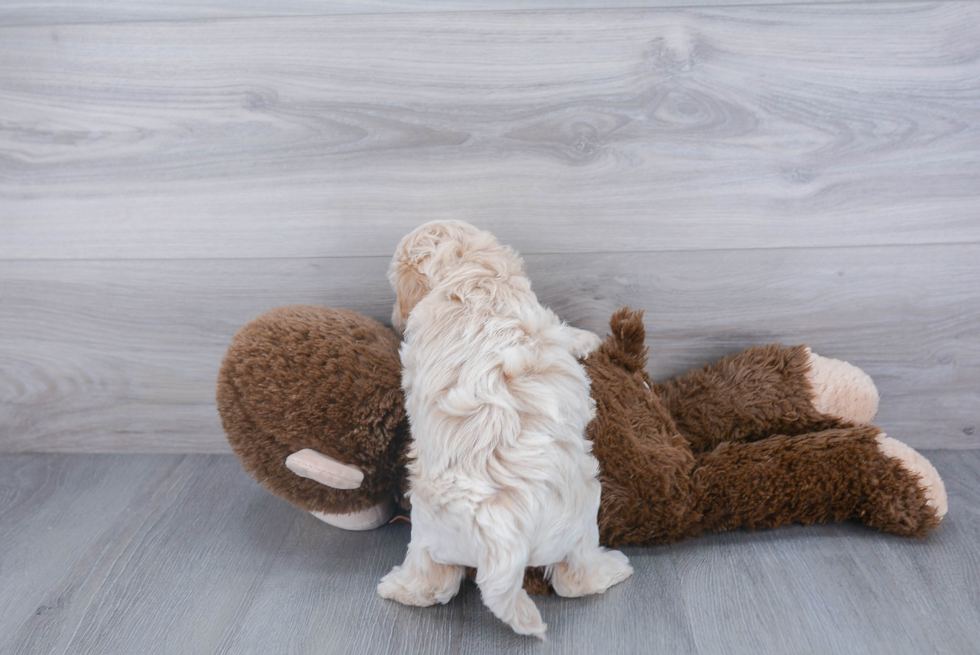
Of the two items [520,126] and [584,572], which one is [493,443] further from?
[520,126]

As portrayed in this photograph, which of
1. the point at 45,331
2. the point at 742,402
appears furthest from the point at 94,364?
the point at 742,402

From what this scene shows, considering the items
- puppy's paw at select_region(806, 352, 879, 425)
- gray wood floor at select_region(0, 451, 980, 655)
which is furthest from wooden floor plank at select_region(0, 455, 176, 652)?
puppy's paw at select_region(806, 352, 879, 425)

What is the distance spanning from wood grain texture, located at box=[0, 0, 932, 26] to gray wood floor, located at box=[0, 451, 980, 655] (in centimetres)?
75

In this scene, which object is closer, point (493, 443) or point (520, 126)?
point (493, 443)

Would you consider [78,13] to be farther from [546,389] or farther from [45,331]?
[546,389]

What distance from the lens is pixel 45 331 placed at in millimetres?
1139

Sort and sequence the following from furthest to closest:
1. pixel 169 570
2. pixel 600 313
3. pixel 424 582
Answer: pixel 600 313 → pixel 169 570 → pixel 424 582

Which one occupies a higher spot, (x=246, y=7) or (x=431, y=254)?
(x=246, y=7)

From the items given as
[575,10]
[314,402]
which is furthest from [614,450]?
[575,10]

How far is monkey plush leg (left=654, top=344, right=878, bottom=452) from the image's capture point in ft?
3.17

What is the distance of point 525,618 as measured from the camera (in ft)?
2.45

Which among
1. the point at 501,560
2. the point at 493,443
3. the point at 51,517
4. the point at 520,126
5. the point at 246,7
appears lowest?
the point at 51,517

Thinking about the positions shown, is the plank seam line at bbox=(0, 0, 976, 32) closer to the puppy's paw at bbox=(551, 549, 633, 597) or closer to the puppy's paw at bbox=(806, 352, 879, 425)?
the puppy's paw at bbox=(806, 352, 879, 425)

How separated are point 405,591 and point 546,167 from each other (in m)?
0.63
